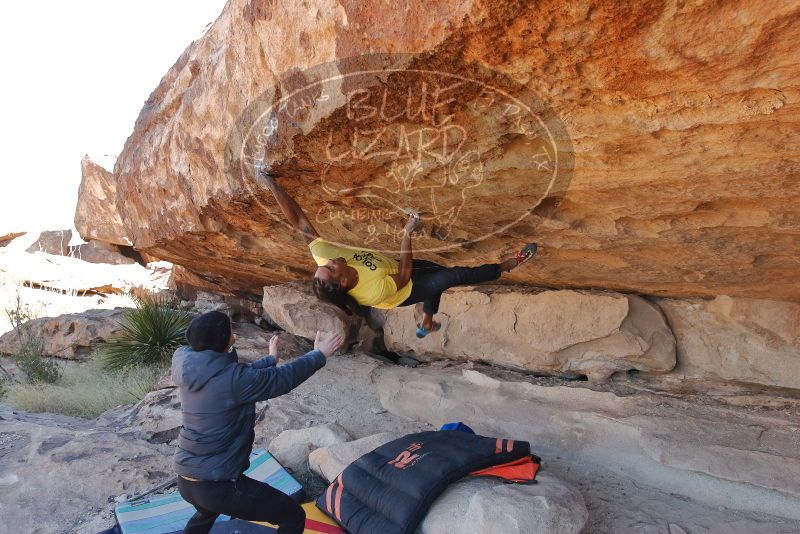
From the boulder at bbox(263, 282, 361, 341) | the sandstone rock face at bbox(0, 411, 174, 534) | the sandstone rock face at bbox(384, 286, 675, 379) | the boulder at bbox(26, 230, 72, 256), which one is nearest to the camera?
the sandstone rock face at bbox(0, 411, 174, 534)

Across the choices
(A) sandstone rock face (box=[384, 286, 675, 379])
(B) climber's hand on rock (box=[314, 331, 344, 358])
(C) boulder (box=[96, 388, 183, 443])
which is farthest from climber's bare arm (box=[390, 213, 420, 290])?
(C) boulder (box=[96, 388, 183, 443])

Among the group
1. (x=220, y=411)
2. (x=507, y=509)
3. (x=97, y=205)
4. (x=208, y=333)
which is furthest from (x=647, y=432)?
(x=97, y=205)

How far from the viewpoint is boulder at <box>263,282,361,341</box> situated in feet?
21.5

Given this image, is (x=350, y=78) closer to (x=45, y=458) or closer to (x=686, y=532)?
(x=686, y=532)

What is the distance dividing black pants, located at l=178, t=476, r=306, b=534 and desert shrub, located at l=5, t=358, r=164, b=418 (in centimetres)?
401

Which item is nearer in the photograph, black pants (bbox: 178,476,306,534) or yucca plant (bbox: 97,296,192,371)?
black pants (bbox: 178,476,306,534)

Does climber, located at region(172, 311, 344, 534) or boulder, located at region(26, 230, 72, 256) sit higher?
boulder, located at region(26, 230, 72, 256)

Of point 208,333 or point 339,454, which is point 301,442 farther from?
point 208,333

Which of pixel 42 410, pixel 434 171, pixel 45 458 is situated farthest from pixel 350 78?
pixel 42 410

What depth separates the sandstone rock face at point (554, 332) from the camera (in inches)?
177

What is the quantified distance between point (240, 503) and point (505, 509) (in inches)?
49.1

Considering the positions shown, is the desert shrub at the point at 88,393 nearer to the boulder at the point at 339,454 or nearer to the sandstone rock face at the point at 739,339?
the boulder at the point at 339,454

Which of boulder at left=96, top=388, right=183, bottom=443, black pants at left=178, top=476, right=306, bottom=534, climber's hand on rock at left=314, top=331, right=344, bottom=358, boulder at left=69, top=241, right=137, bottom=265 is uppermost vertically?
boulder at left=69, top=241, right=137, bottom=265

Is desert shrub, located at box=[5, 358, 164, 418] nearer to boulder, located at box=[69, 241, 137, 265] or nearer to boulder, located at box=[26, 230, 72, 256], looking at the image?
boulder, located at box=[69, 241, 137, 265]
